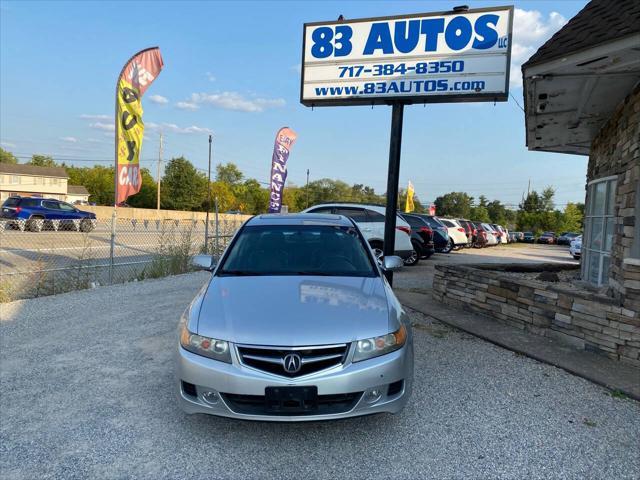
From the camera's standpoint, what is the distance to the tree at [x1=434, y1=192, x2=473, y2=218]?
93.2 metres

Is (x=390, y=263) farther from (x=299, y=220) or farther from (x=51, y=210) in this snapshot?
(x=51, y=210)

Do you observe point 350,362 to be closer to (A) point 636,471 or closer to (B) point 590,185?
(A) point 636,471

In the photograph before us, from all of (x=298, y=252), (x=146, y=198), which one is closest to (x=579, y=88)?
(x=298, y=252)

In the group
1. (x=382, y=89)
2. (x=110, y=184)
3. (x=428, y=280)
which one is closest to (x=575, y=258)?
(x=428, y=280)

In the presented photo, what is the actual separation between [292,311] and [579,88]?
4942 mm

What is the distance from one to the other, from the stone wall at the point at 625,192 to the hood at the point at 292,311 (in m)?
2.83

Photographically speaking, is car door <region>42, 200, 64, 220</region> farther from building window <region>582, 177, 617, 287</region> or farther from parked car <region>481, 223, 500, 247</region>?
parked car <region>481, 223, 500, 247</region>

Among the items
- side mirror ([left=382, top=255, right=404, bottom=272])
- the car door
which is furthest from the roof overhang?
the car door

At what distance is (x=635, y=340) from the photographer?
4445 mm

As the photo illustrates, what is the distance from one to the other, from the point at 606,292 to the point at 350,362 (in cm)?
390

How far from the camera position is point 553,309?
5.30 metres

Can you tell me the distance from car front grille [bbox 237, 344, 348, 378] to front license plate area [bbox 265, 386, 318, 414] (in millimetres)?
95

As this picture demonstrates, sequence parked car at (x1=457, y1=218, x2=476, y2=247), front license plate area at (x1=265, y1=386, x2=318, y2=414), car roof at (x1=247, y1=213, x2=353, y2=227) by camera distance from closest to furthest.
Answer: front license plate area at (x1=265, y1=386, x2=318, y2=414) < car roof at (x1=247, y1=213, x2=353, y2=227) < parked car at (x1=457, y1=218, x2=476, y2=247)

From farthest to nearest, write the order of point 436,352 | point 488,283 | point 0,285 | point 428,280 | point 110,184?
1. point 110,184
2. point 428,280
3. point 0,285
4. point 488,283
5. point 436,352
